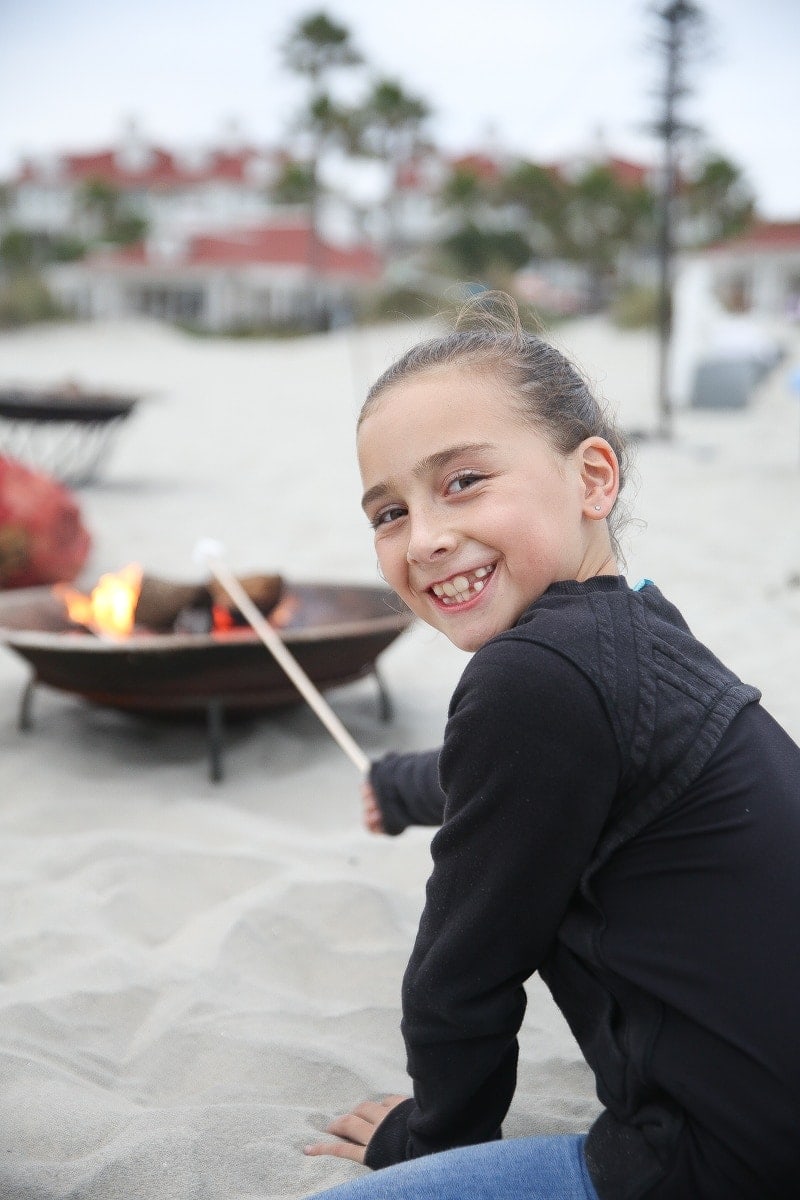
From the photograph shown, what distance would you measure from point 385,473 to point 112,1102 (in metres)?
1.13

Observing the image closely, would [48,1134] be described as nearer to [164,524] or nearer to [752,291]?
[164,524]

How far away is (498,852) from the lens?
4.50 feet

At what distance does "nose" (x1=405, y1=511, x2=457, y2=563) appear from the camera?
155 centimetres

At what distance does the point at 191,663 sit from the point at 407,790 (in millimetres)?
1365

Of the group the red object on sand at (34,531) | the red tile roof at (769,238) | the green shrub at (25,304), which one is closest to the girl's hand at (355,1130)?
the red object on sand at (34,531)

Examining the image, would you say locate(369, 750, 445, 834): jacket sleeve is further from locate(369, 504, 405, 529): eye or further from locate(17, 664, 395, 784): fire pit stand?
locate(17, 664, 395, 784): fire pit stand

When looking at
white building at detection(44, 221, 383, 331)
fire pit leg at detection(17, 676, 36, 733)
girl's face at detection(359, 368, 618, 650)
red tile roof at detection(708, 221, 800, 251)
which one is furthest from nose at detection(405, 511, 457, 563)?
red tile roof at detection(708, 221, 800, 251)

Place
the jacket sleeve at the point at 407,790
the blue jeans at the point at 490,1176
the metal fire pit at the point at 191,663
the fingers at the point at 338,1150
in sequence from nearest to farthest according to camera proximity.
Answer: the blue jeans at the point at 490,1176, the fingers at the point at 338,1150, the jacket sleeve at the point at 407,790, the metal fire pit at the point at 191,663

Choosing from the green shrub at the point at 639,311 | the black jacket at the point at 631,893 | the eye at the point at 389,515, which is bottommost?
the green shrub at the point at 639,311

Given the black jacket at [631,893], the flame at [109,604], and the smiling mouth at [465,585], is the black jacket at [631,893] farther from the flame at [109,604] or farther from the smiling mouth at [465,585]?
the flame at [109,604]

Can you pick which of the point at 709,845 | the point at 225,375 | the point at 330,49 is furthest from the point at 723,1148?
the point at 330,49

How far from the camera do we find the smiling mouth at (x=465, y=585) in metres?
1.57

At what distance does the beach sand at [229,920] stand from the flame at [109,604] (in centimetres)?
38

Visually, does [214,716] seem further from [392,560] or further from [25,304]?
[25,304]
